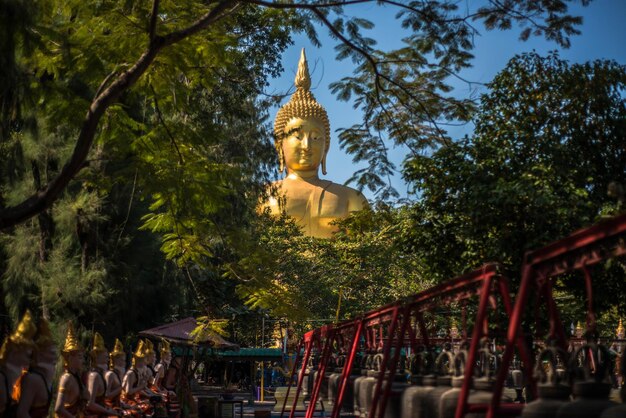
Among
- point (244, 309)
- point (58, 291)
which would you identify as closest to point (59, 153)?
point (58, 291)

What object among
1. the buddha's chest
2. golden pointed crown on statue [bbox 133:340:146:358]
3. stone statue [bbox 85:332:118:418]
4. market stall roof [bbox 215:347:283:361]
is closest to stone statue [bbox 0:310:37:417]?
stone statue [bbox 85:332:118:418]

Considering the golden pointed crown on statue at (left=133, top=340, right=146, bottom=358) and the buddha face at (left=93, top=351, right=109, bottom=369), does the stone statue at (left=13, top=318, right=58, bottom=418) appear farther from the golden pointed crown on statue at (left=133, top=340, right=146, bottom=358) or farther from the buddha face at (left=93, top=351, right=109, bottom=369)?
the golden pointed crown on statue at (left=133, top=340, right=146, bottom=358)

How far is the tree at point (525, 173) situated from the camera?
16.5 meters

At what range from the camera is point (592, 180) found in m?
17.0

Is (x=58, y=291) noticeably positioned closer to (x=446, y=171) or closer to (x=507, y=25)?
(x=446, y=171)

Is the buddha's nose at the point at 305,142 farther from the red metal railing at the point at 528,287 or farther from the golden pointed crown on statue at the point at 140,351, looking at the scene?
the red metal railing at the point at 528,287

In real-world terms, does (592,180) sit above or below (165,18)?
below

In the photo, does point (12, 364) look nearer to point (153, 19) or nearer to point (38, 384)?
point (38, 384)

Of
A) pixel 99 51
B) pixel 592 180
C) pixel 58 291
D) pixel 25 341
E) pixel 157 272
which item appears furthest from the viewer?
pixel 157 272

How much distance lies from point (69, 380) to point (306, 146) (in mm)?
44370

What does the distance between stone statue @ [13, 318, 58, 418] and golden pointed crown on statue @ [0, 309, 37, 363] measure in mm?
136

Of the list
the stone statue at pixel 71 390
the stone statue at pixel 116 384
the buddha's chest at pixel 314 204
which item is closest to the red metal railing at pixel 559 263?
the stone statue at pixel 71 390

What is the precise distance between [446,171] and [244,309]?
19.8m

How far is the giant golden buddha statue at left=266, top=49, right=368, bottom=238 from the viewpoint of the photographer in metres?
53.3
